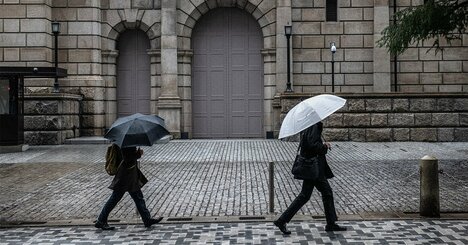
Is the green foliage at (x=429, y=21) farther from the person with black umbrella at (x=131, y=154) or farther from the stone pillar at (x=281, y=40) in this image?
the person with black umbrella at (x=131, y=154)

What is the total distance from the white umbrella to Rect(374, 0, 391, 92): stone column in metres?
17.7

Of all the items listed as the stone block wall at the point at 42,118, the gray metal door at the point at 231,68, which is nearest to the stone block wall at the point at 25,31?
the stone block wall at the point at 42,118

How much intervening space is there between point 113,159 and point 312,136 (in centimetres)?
318

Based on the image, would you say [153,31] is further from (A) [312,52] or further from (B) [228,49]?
(A) [312,52]

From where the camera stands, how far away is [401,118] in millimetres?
22750

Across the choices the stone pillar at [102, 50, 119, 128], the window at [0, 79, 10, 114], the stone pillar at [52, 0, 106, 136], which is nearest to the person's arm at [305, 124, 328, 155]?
the window at [0, 79, 10, 114]

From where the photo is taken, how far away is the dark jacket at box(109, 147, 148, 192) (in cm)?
934

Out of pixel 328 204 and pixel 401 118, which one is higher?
pixel 401 118

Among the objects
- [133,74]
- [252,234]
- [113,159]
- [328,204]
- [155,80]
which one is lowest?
[252,234]

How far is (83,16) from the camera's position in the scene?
25.7m

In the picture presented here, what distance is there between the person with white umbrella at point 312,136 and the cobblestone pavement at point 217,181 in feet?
4.78

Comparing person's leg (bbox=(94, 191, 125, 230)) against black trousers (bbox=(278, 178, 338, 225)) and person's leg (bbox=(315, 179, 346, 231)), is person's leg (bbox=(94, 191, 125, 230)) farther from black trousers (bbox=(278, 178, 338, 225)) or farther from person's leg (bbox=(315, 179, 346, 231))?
person's leg (bbox=(315, 179, 346, 231))

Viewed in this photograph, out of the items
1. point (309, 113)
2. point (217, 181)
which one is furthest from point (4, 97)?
point (309, 113)

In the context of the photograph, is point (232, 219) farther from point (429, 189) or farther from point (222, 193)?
point (429, 189)
